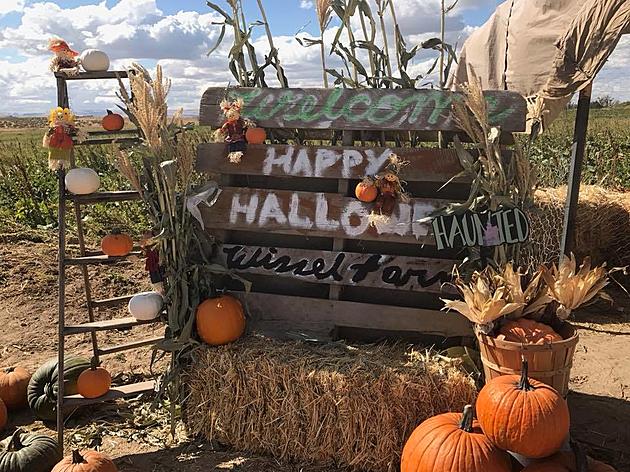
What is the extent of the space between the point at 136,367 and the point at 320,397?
2291 mm

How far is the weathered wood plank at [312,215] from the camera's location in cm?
400

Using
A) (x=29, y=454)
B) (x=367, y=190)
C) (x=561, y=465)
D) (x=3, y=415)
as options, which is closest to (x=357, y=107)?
(x=367, y=190)

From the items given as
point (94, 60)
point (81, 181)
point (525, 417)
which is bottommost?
point (525, 417)

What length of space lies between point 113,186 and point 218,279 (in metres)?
7.74

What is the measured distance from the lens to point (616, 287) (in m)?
7.46

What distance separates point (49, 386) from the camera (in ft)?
14.7

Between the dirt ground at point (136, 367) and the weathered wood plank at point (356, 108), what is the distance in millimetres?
2200

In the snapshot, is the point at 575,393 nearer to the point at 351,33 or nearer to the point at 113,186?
the point at 351,33

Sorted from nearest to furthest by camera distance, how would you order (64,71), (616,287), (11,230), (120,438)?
(64,71), (120,438), (616,287), (11,230)

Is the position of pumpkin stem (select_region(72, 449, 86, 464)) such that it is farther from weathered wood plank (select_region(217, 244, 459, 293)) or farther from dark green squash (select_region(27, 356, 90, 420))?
weathered wood plank (select_region(217, 244, 459, 293))

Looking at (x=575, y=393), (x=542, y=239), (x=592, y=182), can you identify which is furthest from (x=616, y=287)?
(x=592, y=182)

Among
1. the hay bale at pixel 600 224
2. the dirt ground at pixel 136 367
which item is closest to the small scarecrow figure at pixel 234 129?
the dirt ground at pixel 136 367

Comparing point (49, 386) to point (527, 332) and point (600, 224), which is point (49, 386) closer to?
point (527, 332)

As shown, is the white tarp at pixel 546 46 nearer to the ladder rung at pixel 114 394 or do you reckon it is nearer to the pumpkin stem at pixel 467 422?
the pumpkin stem at pixel 467 422
